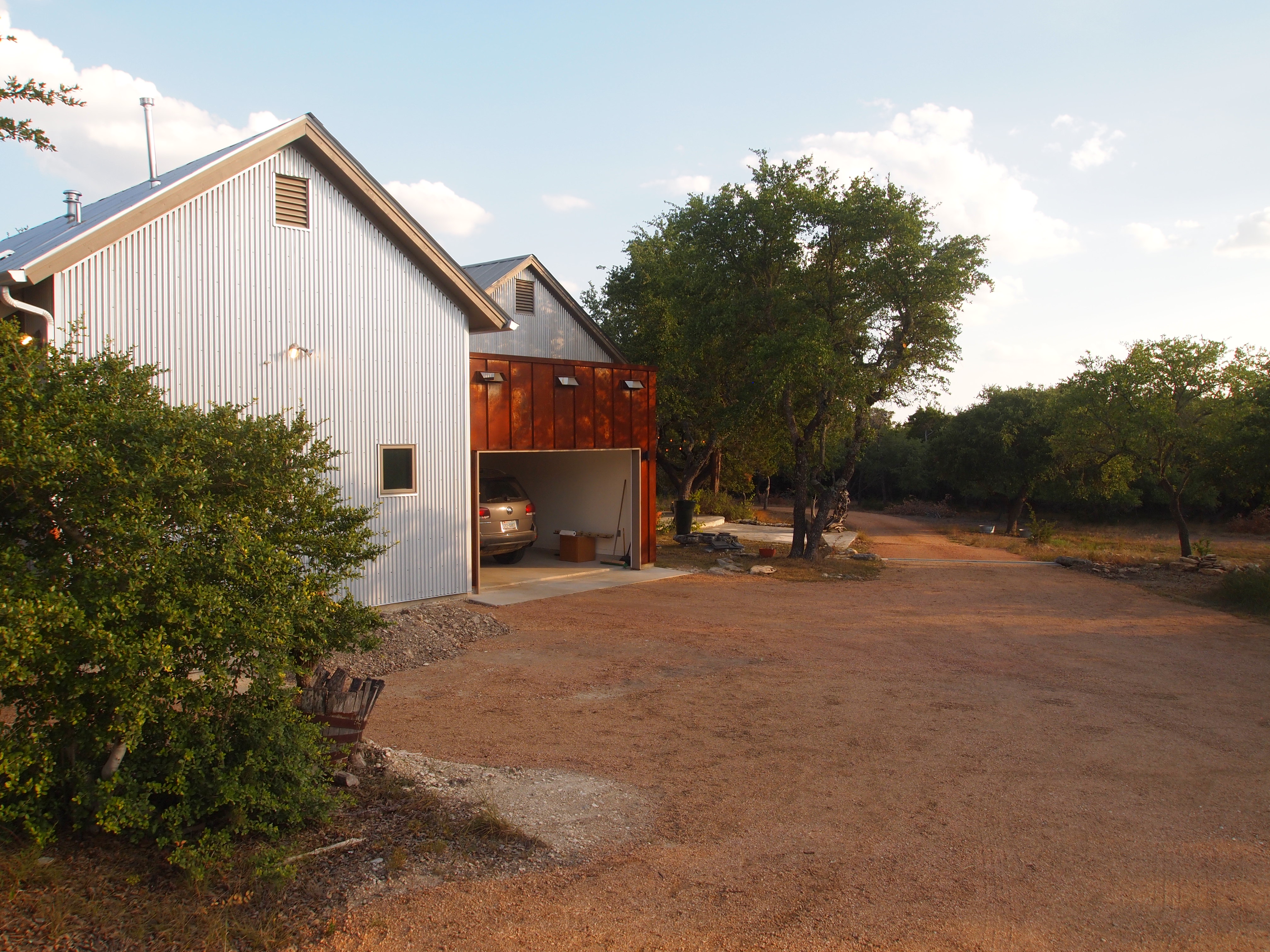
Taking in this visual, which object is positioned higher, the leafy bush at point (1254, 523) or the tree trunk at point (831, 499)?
the tree trunk at point (831, 499)

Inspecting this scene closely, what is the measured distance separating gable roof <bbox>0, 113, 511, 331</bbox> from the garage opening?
2809 mm

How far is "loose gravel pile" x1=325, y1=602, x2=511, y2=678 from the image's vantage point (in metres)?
9.11

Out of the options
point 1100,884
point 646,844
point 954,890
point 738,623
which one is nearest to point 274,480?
point 646,844

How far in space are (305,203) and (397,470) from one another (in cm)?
363

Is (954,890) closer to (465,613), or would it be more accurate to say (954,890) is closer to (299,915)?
(299,915)

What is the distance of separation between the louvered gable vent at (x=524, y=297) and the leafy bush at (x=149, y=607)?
13681mm

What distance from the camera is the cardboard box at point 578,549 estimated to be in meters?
17.7

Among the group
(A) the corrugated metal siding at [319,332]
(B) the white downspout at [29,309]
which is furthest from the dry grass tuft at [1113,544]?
(B) the white downspout at [29,309]

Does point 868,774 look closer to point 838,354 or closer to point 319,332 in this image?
point 319,332

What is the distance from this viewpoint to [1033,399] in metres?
35.6

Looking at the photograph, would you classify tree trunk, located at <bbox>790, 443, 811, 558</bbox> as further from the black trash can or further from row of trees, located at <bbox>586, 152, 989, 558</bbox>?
the black trash can

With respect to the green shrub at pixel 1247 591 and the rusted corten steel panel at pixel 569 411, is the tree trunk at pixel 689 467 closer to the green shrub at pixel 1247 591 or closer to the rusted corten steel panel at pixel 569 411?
the rusted corten steel panel at pixel 569 411

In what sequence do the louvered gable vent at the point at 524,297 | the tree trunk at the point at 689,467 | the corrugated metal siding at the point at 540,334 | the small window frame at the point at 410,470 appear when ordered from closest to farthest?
the small window frame at the point at 410,470
the corrugated metal siding at the point at 540,334
the louvered gable vent at the point at 524,297
the tree trunk at the point at 689,467

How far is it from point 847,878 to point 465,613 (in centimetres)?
760
